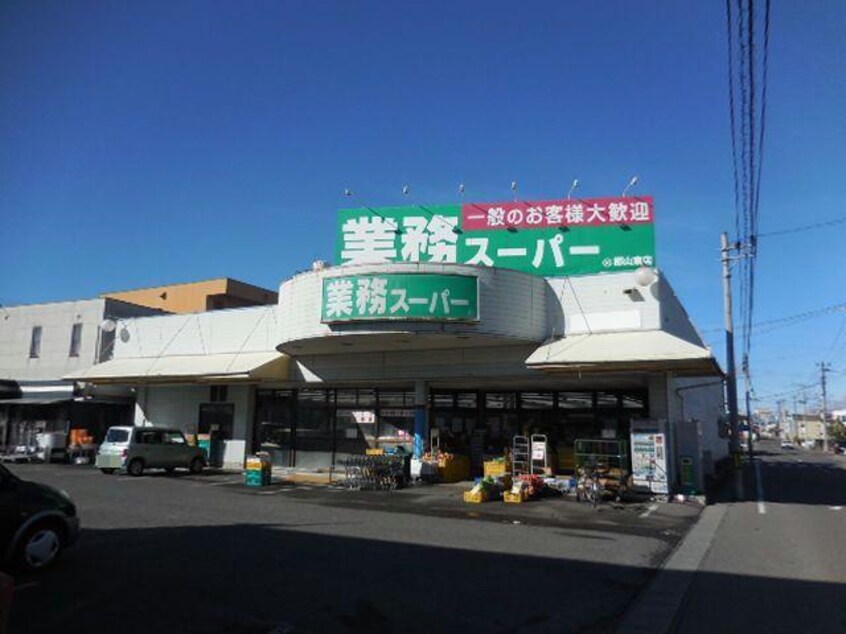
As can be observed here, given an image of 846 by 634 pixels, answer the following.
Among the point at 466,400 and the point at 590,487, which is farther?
the point at 466,400

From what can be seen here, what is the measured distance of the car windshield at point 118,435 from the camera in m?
23.2

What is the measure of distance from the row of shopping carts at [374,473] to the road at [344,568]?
11.7ft

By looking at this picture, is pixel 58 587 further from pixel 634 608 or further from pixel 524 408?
pixel 524 408

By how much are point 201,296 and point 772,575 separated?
53025mm

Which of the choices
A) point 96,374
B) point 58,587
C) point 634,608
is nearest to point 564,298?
point 634,608

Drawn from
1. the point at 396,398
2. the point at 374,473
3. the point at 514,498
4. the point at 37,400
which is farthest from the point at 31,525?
the point at 37,400

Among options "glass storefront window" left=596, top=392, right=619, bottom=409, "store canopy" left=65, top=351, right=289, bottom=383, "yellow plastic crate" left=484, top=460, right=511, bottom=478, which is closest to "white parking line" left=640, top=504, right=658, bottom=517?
"yellow plastic crate" left=484, top=460, right=511, bottom=478

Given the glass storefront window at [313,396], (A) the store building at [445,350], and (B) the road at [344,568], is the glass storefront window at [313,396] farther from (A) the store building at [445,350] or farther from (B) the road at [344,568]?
(B) the road at [344,568]

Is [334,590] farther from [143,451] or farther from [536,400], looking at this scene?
[143,451]

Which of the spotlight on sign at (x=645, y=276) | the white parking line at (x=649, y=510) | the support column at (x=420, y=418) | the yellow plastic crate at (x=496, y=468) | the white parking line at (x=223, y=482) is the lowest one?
the white parking line at (x=649, y=510)

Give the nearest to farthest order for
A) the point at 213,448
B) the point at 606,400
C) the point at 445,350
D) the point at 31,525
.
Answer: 1. the point at 31,525
2. the point at 606,400
3. the point at 445,350
4. the point at 213,448

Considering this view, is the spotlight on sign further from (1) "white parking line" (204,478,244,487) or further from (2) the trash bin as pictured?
(2) the trash bin

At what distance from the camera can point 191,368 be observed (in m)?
25.3

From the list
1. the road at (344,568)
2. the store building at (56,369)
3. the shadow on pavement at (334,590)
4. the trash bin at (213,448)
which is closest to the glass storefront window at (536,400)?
the road at (344,568)
